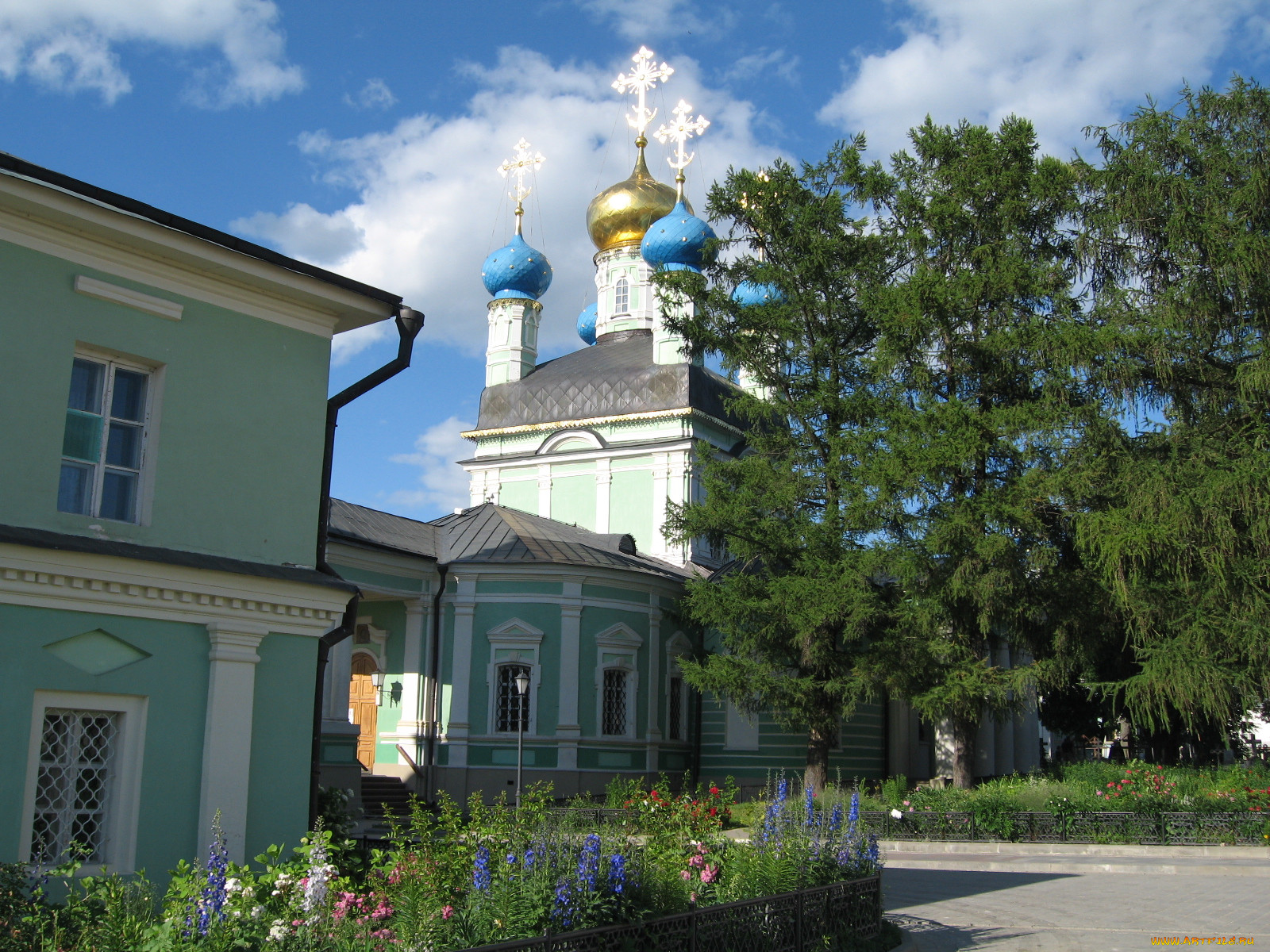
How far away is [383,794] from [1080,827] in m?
10.6

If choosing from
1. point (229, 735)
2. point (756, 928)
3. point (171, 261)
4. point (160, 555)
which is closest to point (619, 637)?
point (229, 735)

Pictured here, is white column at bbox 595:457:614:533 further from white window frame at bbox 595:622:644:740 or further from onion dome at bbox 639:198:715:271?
white window frame at bbox 595:622:644:740

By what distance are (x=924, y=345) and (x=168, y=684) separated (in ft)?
46.4

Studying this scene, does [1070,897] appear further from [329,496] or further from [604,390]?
[604,390]

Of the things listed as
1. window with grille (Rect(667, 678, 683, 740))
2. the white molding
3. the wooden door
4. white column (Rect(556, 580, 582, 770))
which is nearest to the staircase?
the wooden door

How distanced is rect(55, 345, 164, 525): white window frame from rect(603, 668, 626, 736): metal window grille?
14.0 meters

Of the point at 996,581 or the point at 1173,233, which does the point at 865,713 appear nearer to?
the point at 996,581

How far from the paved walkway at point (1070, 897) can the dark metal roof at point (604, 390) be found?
13.2 metres

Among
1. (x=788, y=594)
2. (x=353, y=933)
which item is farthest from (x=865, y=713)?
(x=353, y=933)

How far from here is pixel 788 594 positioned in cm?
1808

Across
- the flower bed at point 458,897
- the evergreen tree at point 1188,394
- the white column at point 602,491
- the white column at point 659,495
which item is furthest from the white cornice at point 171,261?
the white column at point 602,491

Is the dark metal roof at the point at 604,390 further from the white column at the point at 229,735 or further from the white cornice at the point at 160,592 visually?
the white column at the point at 229,735

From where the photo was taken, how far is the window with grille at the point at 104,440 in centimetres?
718

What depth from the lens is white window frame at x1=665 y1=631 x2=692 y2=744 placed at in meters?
22.2
